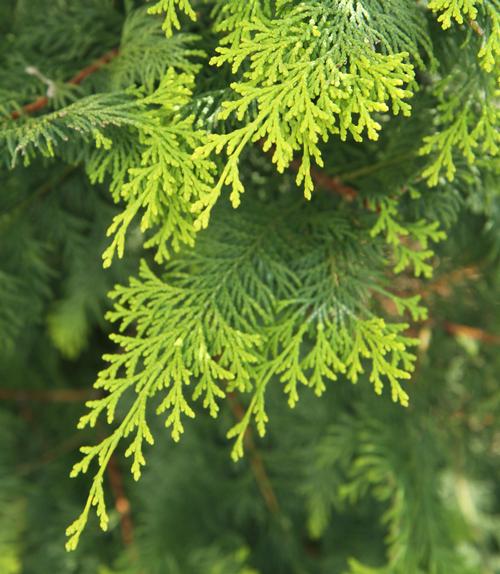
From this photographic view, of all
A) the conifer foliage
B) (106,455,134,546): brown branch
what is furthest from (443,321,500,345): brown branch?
(106,455,134,546): brown branch

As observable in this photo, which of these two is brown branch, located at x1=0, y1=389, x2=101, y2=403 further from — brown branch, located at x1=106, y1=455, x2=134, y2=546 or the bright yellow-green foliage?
the bright yellow-green foliage

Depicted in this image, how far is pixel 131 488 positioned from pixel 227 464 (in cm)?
33

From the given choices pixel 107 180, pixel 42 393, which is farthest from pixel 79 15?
pixel 42 393

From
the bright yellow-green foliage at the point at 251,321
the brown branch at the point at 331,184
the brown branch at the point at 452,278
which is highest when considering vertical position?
the brown branch at the point at 331,184

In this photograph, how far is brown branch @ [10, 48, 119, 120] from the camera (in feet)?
4.50

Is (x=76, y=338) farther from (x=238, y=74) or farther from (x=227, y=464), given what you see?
(x=238, y=74)

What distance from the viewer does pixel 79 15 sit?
1.59 metres

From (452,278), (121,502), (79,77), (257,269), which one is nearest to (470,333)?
(452,278)

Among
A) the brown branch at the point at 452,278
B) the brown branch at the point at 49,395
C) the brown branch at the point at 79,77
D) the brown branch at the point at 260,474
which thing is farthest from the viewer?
the brown branch at the point at 49,395

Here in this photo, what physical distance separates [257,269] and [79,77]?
573mm

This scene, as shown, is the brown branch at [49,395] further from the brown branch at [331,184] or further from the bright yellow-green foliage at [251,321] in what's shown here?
the brown branch at [331,184]

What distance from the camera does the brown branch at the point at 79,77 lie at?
1.37 metres

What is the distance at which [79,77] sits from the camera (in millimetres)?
1469

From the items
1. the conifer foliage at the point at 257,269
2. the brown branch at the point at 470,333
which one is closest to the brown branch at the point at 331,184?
the conifer foliage at the point at 257,269
